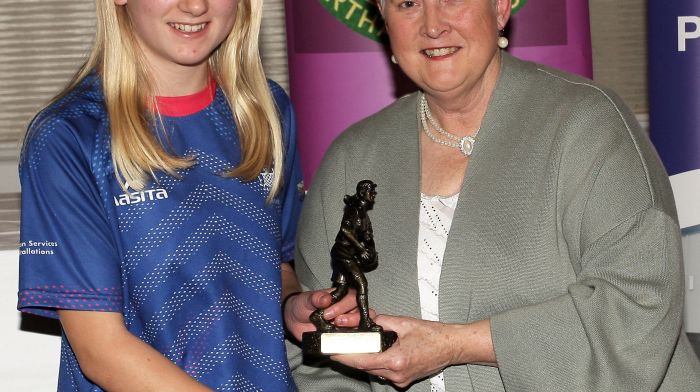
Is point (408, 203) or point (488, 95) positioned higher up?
point (488, 95)

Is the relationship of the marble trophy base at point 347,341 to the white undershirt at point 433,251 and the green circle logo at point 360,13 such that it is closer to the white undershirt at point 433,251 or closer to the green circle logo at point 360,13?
the white undershirt at point 433,251

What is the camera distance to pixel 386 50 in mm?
3172

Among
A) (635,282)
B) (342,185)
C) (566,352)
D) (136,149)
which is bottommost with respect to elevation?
(566,352)

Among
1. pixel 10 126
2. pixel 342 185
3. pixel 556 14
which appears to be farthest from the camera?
pixel 10 126

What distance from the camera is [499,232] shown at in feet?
7.63

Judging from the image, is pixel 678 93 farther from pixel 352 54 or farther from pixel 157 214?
pixel 157 214

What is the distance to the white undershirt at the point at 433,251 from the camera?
7.94ft

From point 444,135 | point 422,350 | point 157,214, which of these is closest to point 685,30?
point 444,135

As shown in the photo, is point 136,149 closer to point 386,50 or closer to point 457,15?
point 457,15

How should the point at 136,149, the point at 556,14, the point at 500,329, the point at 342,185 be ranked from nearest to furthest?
the point at 136,149, the point at 500,329, the point at 342,185, the point at 556,14

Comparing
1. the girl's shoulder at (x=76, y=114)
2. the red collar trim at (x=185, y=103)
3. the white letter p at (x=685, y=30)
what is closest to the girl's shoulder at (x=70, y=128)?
the girl's shoulder at (x=76, y=114)

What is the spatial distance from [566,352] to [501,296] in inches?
7.6

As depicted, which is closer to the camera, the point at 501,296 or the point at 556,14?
the point at 501,296

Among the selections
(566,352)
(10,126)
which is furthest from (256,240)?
(10,126)
